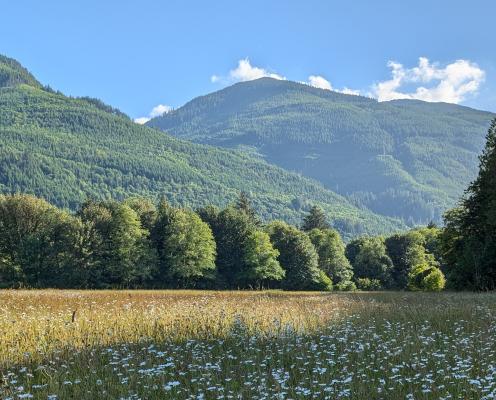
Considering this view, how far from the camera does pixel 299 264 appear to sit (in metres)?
89.5

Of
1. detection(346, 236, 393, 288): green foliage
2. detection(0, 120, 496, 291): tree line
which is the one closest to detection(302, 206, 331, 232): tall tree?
detection(346, 236, 393, 288): green foliage

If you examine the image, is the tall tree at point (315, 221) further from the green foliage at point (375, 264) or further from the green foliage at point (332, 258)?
the green foliage at point (375, 264)

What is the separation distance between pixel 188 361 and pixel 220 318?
3535mm

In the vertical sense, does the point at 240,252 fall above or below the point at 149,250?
below

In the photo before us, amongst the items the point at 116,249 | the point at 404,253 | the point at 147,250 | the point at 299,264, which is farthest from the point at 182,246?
the point at 404,253

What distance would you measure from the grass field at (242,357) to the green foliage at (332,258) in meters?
89.8

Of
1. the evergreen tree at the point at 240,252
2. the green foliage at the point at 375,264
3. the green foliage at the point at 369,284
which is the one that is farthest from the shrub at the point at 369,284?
the evergreen tree at the point at 240,252

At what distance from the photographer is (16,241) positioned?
68.6m

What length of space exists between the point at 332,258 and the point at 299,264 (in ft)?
54.1

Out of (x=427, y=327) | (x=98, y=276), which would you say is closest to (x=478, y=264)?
(x=427, y=327)

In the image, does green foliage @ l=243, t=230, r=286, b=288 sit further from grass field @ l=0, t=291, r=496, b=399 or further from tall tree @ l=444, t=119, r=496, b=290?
grass field @ l=0, t=291, r=496, b=399

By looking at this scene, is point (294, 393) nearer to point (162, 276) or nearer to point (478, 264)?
point (478, 264)

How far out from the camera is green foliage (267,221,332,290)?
8862cm

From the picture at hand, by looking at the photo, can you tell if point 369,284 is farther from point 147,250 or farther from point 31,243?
point 31,243
